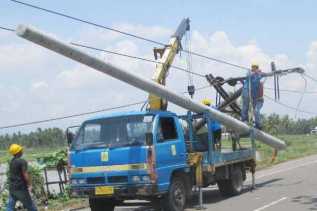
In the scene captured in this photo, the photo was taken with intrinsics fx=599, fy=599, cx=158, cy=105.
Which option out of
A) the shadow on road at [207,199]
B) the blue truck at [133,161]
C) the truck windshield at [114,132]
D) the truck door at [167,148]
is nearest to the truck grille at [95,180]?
the blue truck at [133,161]

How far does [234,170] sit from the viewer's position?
54.4ft

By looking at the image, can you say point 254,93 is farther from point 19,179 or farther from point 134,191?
point 19,179

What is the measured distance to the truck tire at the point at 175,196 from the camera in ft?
40.9

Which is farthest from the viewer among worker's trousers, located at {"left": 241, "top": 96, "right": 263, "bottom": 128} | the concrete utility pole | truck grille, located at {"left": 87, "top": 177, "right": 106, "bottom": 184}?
worker's trousers, located at {"left": 241, "top": 96, "right": 263, "bottom": 128}

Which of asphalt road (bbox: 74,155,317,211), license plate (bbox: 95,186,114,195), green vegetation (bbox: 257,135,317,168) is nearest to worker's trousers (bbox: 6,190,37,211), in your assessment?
license plate (bbox: 95,186,114,195)

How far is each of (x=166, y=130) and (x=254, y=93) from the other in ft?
20.5

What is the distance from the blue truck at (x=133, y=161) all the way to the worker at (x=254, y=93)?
193 inches

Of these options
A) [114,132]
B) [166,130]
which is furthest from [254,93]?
[114,132]

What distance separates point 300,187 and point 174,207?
607 cm

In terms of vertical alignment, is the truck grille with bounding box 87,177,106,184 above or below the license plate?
above

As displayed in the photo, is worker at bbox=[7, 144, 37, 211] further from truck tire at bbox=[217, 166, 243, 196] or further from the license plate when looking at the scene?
truck tire at bbox=[217, 166, 243, 196]

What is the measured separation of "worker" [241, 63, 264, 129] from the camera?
18.5 meters

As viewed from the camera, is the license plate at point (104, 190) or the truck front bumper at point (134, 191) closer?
the truck front bumper at point (134, 191)

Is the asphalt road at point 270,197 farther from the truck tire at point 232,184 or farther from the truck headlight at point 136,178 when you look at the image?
the truck headlight at point 136,178
